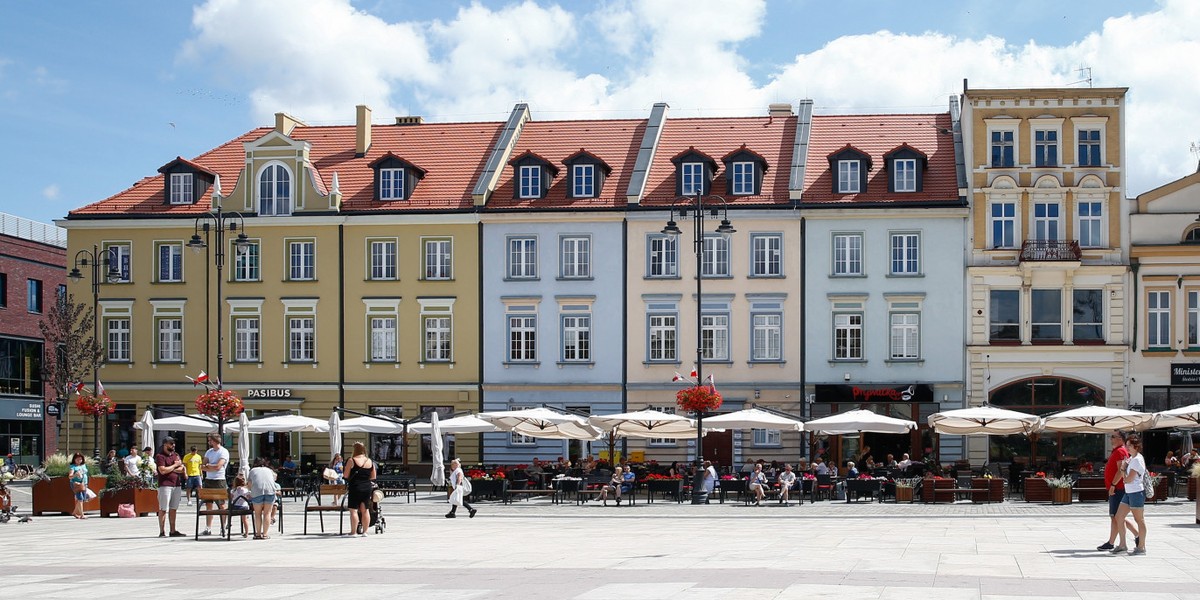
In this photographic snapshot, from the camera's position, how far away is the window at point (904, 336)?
2023 inches

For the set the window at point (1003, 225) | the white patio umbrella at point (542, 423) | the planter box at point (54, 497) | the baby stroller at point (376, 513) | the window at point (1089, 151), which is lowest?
the planter box at point (54, 497)

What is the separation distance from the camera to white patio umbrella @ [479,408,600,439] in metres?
42.7

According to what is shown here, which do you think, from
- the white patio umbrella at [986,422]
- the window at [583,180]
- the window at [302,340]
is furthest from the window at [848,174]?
the window at [302,340]

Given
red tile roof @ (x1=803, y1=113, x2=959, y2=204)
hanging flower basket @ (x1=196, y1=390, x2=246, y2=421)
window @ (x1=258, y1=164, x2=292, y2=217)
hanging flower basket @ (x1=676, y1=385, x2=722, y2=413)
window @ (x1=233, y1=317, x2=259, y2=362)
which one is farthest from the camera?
window @ (x1=258, y1=164, x2=292, y2=217)

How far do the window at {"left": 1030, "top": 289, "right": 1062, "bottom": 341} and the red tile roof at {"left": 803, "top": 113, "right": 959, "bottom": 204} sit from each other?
4377 millimetres

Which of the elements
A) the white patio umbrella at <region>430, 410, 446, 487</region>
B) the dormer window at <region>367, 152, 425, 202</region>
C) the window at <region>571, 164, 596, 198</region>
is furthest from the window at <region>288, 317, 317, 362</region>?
the white patio umbrella at <region>430, 410, 446, 487</region>

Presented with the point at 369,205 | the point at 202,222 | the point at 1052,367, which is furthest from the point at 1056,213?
the point at 202,222

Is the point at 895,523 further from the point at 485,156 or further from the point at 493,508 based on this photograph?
the point at 485,156

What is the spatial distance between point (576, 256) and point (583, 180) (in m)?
2.93

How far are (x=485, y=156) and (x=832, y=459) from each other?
1758 centimetres

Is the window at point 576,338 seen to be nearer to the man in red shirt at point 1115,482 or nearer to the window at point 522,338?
the window at point 522,338

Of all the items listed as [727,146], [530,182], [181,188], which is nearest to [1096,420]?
[727,146]

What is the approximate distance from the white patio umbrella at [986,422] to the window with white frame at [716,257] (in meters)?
12.1

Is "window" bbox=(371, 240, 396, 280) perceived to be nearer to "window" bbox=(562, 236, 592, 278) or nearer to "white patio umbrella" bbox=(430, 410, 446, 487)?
"window" bbox=(562, 236, 592, 278)
